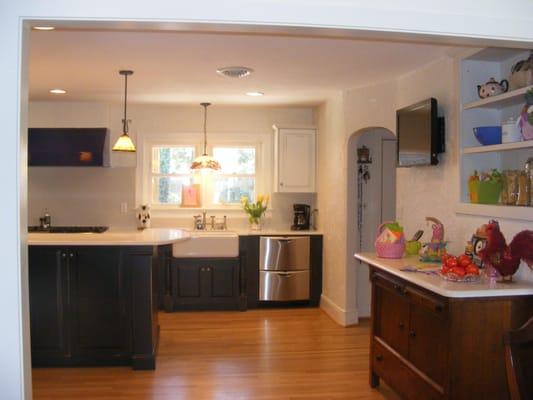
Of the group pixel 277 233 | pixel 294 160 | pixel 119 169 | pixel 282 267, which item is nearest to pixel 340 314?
pixel 282 267

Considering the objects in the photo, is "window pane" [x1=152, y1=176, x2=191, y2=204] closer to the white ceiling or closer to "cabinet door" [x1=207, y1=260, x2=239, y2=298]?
"cabinet door" [x1=207, y1=260, x2=239, y2=298]

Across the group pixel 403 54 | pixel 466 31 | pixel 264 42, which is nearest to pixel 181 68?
pixel 264 42

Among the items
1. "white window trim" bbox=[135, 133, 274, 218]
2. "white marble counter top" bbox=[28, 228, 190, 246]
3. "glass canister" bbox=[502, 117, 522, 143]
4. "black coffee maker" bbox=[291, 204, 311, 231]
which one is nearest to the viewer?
"glass canister" bbox=[502, 117, 522, 143]

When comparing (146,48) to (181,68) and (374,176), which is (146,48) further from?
(374,176)

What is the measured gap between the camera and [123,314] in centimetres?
405

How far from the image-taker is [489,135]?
326cm

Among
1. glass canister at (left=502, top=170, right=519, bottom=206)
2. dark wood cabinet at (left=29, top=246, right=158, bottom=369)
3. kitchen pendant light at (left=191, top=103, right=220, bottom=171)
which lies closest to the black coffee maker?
kitchen pendant light at (left=191, top=103, right=220, bottom=171)

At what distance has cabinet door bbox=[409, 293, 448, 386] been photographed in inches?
106

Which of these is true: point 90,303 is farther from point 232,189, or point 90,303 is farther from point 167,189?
point 232,189

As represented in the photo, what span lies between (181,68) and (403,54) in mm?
1783

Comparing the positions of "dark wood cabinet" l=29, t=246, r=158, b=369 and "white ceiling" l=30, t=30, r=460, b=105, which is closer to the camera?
"white ceiling" l=30, t=30, r=460, b=105

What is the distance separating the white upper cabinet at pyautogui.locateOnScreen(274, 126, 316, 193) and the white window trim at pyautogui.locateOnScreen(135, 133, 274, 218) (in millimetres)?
317

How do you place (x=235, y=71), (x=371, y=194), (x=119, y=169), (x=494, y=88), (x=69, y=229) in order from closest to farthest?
(x=494, y=88) → (x=235, y=71) → (x=371, y=194) → (x=69, y=229) → (x=119, y=169)

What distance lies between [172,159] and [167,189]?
388 mm
